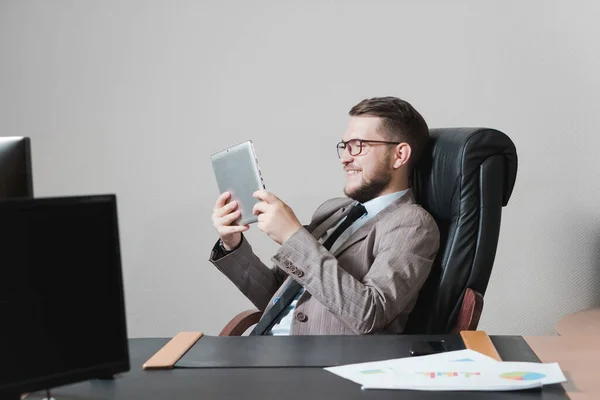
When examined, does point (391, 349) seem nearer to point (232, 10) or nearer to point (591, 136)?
point (591, 136)

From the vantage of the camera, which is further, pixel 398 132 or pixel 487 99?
pixel 487 99

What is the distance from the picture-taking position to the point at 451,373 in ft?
4.54

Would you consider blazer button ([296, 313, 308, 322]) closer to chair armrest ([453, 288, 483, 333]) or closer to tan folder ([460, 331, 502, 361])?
chair armrest ([453, 288, 483, 333])

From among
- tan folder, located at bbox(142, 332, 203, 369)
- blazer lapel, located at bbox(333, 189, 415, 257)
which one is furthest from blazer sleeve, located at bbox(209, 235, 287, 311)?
tan folder, located at bbox(142, 332, 203, 369)

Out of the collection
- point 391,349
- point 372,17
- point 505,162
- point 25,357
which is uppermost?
point 372,17

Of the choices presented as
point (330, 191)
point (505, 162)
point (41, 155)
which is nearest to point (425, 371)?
point (505, 162)

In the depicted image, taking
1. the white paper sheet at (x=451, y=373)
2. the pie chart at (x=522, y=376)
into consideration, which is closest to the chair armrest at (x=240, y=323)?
the white paper sheet at (x=451, y=373)

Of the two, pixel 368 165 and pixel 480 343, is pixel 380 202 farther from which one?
pixel 480 343

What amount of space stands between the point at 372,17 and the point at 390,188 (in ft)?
3.93

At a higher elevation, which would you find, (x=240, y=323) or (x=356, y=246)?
(x=356, y=246)

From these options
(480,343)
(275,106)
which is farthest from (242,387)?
(275,106)

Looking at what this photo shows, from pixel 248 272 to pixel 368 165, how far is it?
47 centimetres

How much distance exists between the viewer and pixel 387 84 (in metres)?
3.24

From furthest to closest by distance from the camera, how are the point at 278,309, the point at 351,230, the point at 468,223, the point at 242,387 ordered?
1. the point at 351,230
2. the point at 278,309
3. the point at 468,223
4. the point at 242,387
